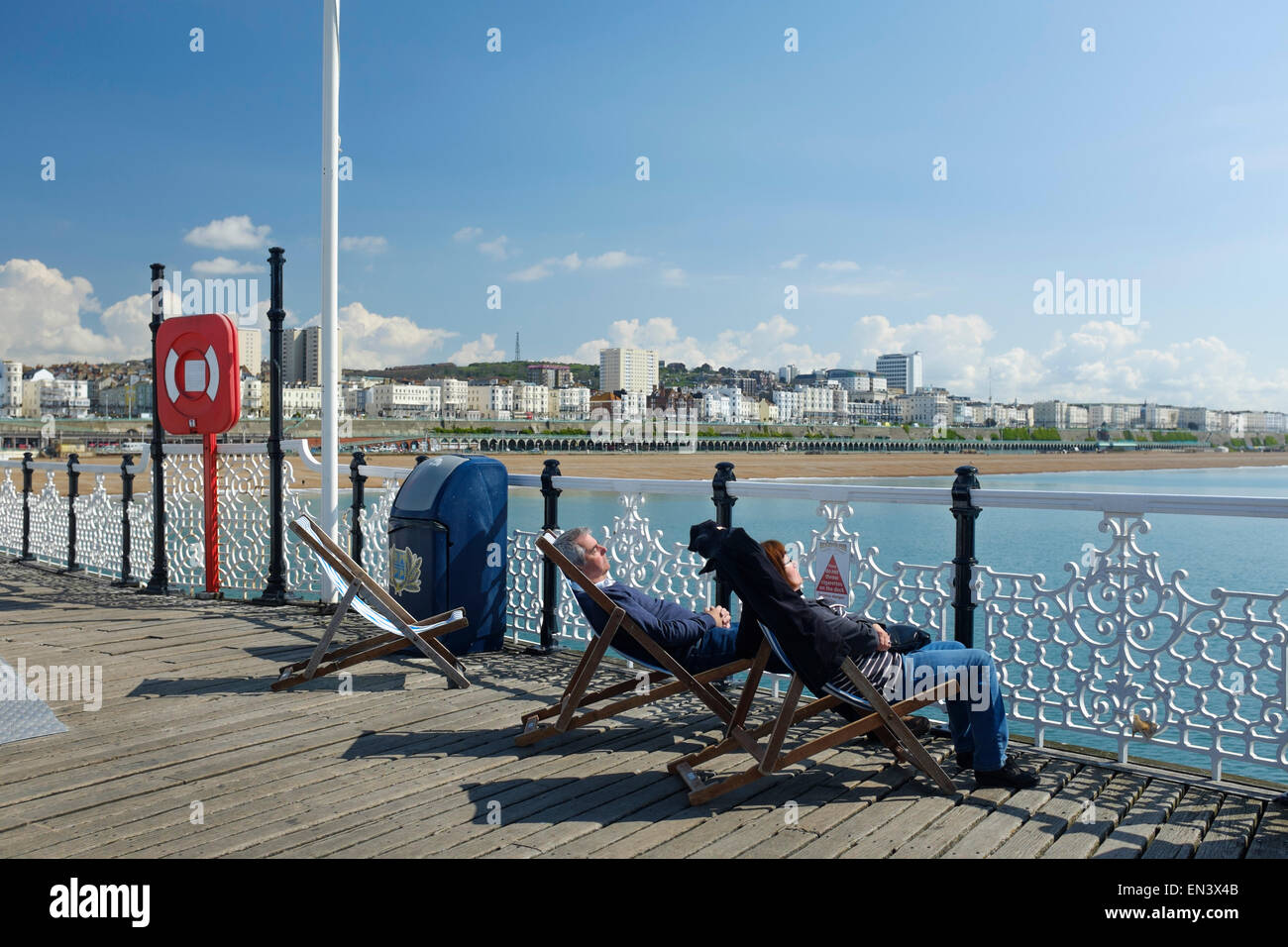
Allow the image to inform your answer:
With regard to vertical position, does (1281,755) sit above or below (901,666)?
below

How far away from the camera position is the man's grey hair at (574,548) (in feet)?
13.6

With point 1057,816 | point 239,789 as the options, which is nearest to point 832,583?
point 1057,816

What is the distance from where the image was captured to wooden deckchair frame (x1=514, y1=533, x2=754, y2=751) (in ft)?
12.5

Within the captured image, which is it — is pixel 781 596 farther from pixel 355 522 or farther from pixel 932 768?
pixel 355 522

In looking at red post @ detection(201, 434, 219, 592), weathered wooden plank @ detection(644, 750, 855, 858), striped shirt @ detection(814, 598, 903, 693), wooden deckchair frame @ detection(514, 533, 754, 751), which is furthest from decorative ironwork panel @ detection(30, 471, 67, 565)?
striped shirt @ detection(814, 598, 903, 693)

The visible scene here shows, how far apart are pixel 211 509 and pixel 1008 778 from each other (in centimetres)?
651

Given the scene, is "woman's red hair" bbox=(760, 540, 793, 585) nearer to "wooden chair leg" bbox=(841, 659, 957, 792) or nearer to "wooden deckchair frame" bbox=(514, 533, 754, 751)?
"wooden chair leg" bbox=(841, 659, 957, 792)

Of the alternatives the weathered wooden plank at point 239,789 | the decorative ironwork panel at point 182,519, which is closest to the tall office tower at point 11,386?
the decorative ironwork panel at point 182,519

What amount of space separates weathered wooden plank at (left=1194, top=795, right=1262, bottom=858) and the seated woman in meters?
0.59
